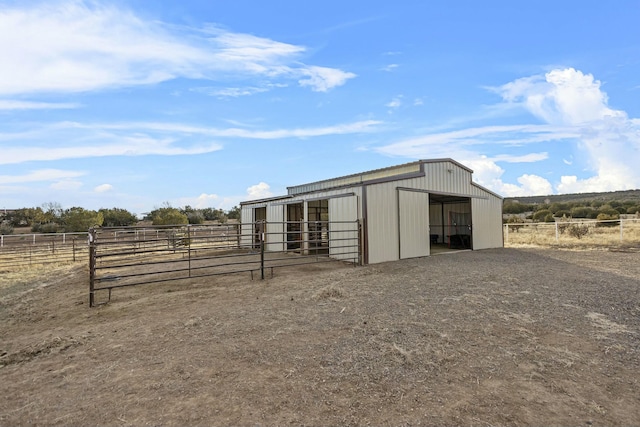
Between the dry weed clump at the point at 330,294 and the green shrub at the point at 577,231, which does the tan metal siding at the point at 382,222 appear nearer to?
the dry weed clump at the point at 330,294

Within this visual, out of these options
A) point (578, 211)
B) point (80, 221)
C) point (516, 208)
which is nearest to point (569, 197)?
point (516, 208)

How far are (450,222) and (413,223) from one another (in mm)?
6819

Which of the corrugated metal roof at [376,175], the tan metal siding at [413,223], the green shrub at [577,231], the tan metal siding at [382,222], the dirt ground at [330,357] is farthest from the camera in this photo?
the green shrub at [577,231]

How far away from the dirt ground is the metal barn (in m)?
2.61

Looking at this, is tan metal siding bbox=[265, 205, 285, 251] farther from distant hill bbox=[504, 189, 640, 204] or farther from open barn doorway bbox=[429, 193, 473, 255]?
distant hill bbox=[504, 189, 640, 204]

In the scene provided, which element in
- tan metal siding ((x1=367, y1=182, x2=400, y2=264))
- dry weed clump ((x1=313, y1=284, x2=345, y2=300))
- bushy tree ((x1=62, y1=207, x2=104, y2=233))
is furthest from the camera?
bushy tree ((x1=62, y1=207, x2=104, y2=233))

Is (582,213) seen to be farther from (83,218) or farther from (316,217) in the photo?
(83,218)

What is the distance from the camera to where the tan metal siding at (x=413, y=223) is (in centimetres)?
1144

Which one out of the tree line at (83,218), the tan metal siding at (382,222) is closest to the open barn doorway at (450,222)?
the tan metal siding at (382,222)

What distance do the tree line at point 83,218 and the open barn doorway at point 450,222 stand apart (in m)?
19.1

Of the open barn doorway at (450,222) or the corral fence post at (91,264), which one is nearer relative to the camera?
the corral fence post at (91,264)

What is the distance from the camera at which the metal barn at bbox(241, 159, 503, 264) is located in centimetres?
1052

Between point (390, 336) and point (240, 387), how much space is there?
6.46 ft

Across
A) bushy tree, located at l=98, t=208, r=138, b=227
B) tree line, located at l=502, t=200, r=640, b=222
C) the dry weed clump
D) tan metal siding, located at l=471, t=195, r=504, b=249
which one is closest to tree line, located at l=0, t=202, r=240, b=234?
bushy tree, located at l=98, t=208, r=138, b=227
